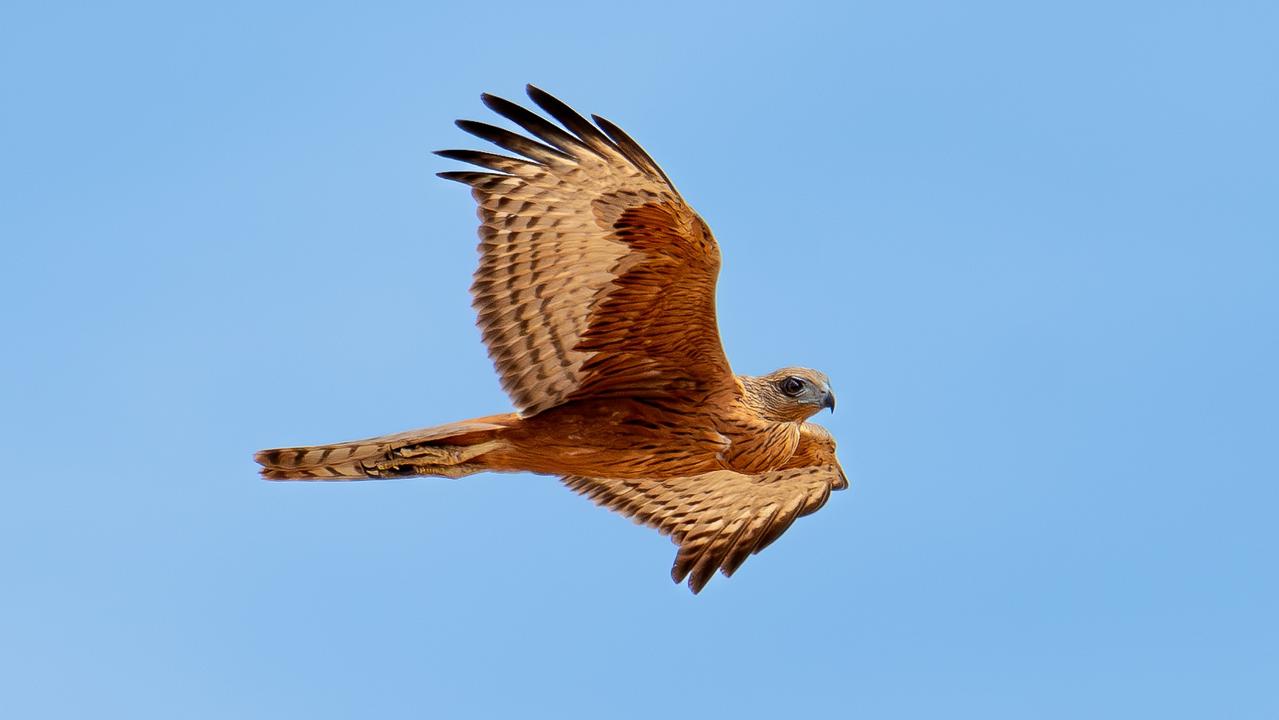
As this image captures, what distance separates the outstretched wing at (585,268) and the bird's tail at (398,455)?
0.40 metres

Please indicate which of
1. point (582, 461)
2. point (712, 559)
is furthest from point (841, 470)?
point (582, 461)

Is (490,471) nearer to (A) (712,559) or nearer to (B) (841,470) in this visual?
(A) (712,559)

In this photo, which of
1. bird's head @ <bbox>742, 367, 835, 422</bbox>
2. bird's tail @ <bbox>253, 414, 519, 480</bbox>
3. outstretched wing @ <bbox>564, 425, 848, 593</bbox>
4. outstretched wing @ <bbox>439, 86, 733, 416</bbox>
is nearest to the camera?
outstretched wing @ <bbox>439, 86, 733, 416</bbox>

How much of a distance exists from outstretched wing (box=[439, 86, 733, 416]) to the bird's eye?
1.79ft

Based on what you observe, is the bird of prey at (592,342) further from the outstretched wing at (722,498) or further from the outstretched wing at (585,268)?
the outstretched wing at (722,498)

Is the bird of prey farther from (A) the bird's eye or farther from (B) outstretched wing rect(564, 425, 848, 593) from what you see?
(B) outstretched wing rect(564, 425, 848, 593)

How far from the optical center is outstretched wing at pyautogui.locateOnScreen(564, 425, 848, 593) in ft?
43.3

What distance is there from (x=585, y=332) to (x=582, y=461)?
3.25 ft

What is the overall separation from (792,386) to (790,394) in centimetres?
6

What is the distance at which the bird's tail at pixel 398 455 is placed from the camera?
11312 millimetres

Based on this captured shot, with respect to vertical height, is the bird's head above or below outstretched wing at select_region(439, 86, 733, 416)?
below

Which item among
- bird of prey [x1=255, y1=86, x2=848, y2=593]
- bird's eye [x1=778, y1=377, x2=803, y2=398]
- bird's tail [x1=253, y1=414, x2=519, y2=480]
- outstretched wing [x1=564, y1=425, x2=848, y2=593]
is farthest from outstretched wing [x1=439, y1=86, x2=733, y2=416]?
outstretched wing [x1=564, y1=425, x2=848, y2=593]

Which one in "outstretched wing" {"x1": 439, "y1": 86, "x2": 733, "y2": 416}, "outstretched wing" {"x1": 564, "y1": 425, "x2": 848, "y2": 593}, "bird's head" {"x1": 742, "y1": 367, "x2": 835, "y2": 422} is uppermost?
"outstretched wing" {"x1": 439, "y1": 86, "x2": 733, "y2": 416}

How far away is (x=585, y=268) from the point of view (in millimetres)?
11391
